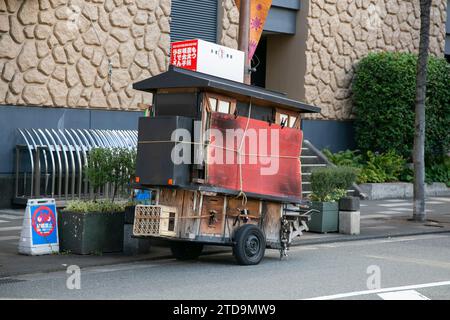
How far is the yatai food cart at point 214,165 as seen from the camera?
38.0ft

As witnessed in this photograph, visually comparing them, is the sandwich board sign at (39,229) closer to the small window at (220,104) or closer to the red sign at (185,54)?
the red sign at (185,54)

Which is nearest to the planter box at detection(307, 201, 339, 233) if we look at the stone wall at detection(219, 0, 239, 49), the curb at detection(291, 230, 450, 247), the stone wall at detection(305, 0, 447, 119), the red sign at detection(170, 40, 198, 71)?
the curb at detection(291, 230, 450, 247)

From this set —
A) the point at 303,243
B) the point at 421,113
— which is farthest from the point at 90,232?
the point at 421,113

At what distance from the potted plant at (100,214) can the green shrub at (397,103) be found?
44.0 feet

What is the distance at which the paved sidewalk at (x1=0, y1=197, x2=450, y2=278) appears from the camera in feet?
39.1

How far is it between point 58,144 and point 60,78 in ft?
5.52

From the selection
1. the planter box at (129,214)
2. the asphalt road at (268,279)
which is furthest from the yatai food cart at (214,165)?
the planter box at (129,214)

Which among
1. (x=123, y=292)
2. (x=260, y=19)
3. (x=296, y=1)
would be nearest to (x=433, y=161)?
(x=296, y=1)

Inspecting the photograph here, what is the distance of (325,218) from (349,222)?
1.56 ft

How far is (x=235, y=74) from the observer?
42.6ft

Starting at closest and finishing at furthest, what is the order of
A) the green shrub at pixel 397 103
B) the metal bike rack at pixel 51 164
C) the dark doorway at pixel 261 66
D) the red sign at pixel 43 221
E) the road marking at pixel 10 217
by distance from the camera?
the red sign at pixel 43 221 < the road marking at pixel 10 217 < the metal bike rack at pixel 51 164 < the green shrub at pixel 397 103 < the dark doorway at pixel 261 66

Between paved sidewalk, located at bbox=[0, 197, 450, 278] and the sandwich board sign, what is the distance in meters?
0.16

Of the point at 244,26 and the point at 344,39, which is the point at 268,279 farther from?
the point at 344,39

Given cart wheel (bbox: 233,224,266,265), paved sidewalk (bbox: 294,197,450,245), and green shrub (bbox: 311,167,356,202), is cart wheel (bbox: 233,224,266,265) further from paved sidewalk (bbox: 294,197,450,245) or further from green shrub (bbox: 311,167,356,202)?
green shrub (bbox: 311,167,356,202)
